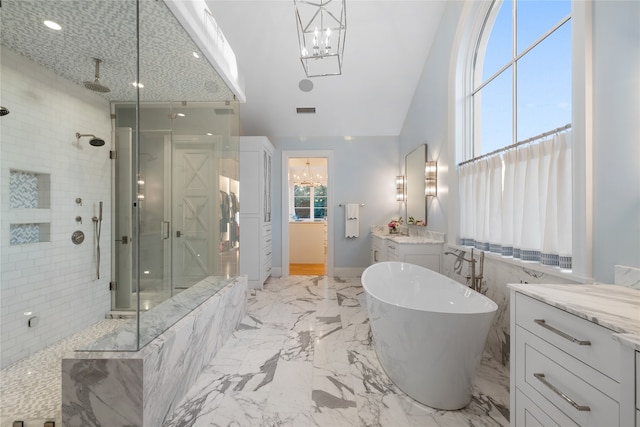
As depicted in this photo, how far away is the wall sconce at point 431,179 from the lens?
323cm

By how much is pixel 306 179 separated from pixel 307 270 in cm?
294

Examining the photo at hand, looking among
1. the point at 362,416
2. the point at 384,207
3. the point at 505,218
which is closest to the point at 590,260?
the point at 505,218

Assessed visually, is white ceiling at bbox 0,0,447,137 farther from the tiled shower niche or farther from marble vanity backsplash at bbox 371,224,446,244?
marble vanity backsplash at bbox 371,224,446,244

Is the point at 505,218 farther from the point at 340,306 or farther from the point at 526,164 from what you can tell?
the point at 340,306

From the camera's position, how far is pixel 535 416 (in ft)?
3.34

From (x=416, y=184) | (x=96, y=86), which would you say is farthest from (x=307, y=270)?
(x=96, y=86)

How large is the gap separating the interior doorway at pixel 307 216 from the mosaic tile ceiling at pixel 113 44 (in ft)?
8.39

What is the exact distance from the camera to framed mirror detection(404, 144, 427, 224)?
3531 millimetres

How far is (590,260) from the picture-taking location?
4.47ft

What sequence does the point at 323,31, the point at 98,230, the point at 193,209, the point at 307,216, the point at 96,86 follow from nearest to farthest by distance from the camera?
the point at 96,86
the point at 193,209
the point at 98,230
the point at 323,31
the point at 307,216

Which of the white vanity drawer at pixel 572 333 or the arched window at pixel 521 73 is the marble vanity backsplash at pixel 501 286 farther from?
the arched window at pixel 521 73

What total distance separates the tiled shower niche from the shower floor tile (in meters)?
0.88

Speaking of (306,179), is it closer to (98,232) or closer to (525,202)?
(98,232)

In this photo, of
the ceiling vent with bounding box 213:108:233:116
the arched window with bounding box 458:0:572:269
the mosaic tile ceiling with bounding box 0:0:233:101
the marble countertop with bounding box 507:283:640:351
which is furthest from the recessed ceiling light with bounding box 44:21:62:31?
the arched window with bounding box 458:0:572:269
